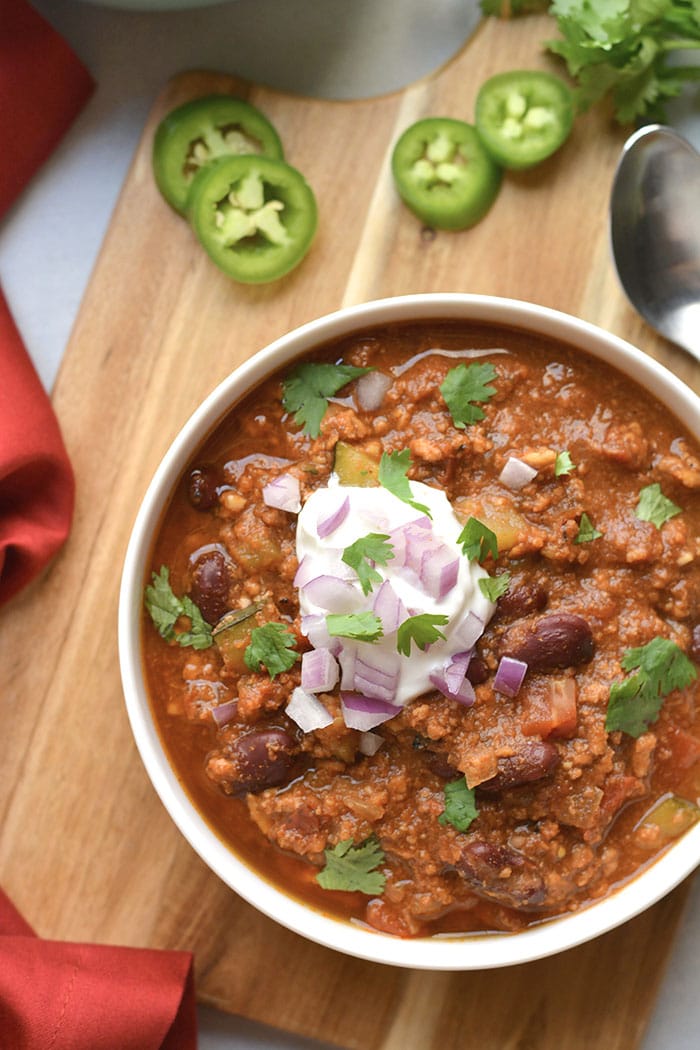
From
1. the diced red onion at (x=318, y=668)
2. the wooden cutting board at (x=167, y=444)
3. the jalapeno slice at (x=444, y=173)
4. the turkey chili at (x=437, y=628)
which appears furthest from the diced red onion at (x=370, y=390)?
the diced red onion at (x=318, y=668)

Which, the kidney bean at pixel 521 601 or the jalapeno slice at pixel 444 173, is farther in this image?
the jalapeno slice at pixel 444 173

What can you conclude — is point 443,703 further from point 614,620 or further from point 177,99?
point 177,99

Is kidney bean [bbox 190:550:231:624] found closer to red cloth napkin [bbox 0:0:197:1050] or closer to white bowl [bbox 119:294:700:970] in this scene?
white bowl [bbox 119:294:700:970]

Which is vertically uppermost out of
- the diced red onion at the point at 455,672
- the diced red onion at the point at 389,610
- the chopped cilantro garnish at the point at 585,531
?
the diced red onion at the point at 389,610

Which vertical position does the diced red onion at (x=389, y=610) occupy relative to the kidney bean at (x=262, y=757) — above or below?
above

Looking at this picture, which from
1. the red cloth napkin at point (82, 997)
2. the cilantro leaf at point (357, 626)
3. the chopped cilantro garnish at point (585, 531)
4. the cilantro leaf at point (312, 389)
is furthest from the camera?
the red cloth napkin at point (82, 997)

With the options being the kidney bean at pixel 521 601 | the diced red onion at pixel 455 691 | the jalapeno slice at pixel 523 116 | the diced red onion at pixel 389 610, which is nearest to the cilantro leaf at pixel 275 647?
the diced red onion at pixel 389 610

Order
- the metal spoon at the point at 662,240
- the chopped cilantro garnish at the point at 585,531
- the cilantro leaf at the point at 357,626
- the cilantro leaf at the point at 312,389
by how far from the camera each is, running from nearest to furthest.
Result: the cilantro leaf at the point at 357,626 → the chopped cilantro garnish at the point at 585,531 → the cilantro leaf at the point at 312,389 → the metal spoon at the point at 662,240

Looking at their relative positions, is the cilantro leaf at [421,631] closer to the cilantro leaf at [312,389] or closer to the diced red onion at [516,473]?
the diced red onion at [516,473]

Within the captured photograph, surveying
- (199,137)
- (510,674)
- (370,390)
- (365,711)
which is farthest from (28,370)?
(510,674)
